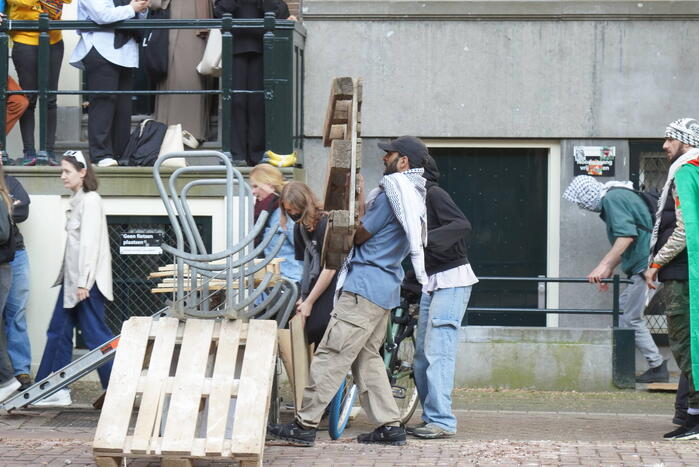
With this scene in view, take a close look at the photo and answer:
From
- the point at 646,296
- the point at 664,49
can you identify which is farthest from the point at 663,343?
the point at 664,49

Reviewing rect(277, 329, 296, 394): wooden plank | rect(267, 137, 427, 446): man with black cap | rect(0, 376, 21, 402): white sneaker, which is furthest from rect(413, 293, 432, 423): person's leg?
rect(0, 376, 21, 402): white sneaker

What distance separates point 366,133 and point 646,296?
2946mm

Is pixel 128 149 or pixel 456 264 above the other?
pixel 128 149

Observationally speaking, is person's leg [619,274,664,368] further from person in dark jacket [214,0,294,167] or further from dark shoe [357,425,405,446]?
dark shoe [357,425,405,446]

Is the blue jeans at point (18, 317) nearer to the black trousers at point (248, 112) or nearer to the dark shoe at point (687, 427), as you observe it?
the black trousers at point (248, 112)

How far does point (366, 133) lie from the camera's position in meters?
11.2

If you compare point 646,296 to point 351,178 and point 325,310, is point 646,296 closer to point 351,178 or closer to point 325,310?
point 325,310

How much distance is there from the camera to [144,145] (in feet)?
34.0

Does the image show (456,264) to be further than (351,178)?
Yes

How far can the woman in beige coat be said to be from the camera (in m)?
8.53

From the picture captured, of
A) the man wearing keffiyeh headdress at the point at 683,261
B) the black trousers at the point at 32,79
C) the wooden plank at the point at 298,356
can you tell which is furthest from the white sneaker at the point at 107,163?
the man wearing keffiyeh headdress at the point at 683,261

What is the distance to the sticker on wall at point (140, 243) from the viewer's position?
10.3m

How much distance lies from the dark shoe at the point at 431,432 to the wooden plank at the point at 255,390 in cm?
137

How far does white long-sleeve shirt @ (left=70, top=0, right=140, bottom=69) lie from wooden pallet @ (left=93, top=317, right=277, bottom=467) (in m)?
4.41
